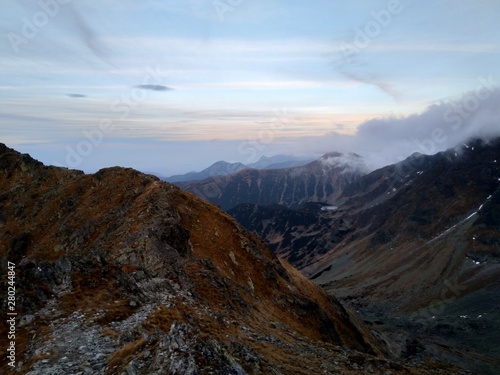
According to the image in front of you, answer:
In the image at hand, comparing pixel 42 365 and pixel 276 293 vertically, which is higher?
pixel 42 365

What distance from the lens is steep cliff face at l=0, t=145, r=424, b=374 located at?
790 inches

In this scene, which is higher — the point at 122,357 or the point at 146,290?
the point at 146,290

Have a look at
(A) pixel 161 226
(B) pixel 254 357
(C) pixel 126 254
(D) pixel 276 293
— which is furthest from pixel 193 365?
(D) pixel 276 293

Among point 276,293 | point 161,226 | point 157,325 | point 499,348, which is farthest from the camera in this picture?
point 499,348

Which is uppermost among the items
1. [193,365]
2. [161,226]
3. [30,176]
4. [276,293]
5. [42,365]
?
[30,176]

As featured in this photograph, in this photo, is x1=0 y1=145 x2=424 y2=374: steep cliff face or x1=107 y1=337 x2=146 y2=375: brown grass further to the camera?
x1=0 y1=145 x2=424 y2=374: steep cliff face

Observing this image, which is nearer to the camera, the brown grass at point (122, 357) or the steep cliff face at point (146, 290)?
the brown grass at point (122, 357)

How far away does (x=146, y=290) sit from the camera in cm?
3353

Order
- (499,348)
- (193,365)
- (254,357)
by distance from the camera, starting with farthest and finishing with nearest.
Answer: (499,348), (254,357), (193,365)

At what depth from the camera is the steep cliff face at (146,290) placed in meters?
20.1

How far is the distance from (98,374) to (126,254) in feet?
102

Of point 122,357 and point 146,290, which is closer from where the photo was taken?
point 122,357

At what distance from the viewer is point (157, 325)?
2544 cm

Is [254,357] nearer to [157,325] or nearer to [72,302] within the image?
[157,325]
